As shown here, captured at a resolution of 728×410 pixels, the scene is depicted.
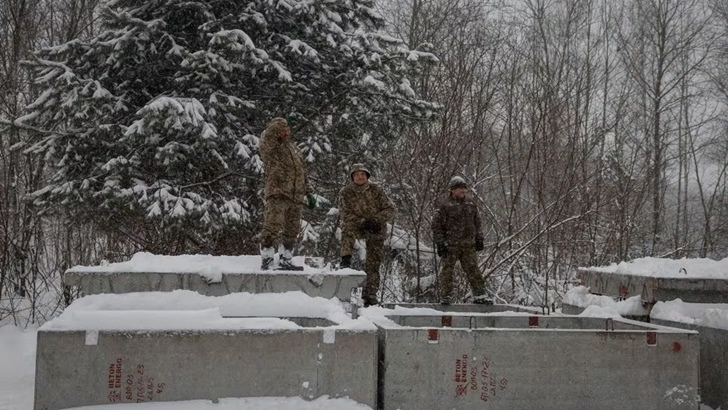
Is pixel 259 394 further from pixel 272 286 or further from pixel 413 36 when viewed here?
pixel 413 36

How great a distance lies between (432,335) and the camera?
5078 mm

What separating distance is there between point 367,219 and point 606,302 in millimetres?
3153

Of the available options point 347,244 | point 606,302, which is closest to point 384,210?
point 347,244

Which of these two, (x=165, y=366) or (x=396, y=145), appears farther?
(x=396, y=145)

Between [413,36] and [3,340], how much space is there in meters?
10.8

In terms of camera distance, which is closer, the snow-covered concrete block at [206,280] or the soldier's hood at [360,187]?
the snow-covered concrete block at [206,280]

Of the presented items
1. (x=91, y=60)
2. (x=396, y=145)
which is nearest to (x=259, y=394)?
(x=91, y=60)

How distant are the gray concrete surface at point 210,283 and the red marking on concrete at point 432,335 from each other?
1577 mm

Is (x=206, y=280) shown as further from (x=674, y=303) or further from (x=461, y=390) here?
(x=674, y=303)

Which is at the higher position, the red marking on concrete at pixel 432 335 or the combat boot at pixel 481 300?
the combat boot at pixel 481 300

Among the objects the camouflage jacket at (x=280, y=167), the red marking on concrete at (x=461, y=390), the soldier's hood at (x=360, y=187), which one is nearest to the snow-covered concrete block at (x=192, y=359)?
the red marking on concrete at (x=461, y=390)

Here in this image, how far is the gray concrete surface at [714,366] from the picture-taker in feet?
19.3

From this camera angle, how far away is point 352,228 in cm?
792

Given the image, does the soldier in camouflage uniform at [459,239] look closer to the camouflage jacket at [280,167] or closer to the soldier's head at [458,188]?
the soldier's head at [458,188]
